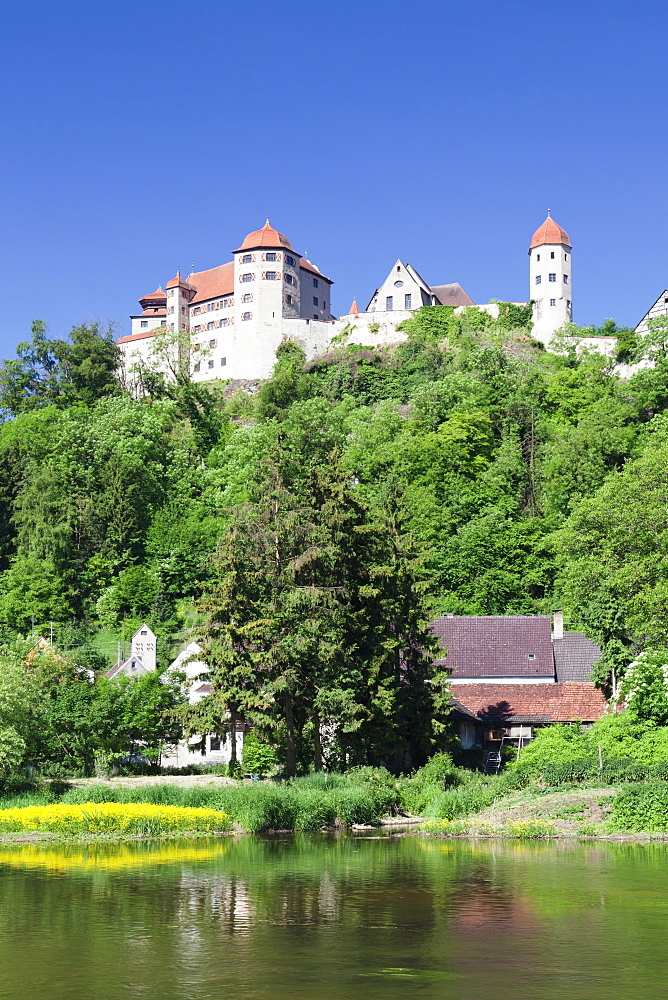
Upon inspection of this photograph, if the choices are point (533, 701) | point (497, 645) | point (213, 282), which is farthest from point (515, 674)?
point (213, 282)

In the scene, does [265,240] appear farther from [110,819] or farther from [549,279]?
[110,819]

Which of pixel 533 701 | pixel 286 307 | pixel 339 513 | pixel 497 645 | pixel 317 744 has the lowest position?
pixel 317 744

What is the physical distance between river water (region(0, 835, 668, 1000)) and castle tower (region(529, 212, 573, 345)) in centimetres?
8934

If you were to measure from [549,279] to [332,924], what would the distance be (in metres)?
106

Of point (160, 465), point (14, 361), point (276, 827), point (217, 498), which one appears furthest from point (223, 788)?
point (14, 361)

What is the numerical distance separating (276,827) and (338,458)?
1682 centimetres

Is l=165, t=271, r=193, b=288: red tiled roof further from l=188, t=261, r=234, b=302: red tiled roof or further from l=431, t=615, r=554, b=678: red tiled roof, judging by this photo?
l=431, t=615, r=554, b=678: red tiled roof

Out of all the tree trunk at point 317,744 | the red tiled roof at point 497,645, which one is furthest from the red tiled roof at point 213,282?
the tree trunk at point 317,744

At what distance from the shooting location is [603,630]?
4912 centimetres


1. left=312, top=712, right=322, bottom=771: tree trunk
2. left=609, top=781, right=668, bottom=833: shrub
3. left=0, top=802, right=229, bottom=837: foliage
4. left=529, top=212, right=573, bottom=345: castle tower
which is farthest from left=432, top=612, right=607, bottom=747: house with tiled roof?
left=529, top=212, right=573, bottom=345: castle tower

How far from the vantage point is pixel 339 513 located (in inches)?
1730

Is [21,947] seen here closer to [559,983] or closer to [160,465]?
[559,983]

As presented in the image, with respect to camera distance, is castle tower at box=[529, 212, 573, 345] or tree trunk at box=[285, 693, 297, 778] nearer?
tree trunk at box=[285, 693, 297, 778]

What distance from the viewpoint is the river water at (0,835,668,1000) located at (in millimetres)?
14992
